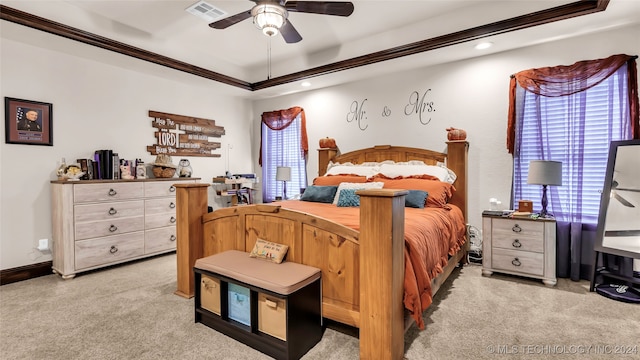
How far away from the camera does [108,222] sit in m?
3.44

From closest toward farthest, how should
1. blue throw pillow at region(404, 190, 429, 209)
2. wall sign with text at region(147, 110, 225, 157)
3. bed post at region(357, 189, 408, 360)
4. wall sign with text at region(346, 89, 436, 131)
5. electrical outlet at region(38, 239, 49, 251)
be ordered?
1. bed post at region(357, 189, 408, 360)
2. blue throw pillow at region(404, 190, 429, 209)
3. electrical outlet at region(38, 239, 49, 251)
4. wall sign with text at region(346, 89, 436, 131)
5. wall sign with text at region(147, 110, 225, 157)

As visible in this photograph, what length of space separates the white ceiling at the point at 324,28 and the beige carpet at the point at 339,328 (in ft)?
7.89

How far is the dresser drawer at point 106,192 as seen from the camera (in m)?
3.21

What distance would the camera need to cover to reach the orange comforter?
1787 millimetres

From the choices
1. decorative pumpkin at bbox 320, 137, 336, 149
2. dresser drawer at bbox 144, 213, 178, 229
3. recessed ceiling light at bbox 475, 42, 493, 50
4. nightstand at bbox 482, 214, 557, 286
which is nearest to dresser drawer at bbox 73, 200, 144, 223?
dresser drawer at bbox 144, 213, 178, 229

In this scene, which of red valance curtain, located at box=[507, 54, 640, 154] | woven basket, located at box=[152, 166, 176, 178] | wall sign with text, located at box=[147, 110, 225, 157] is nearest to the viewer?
red valance curtain, located at box=[507, 54, 640, 154]

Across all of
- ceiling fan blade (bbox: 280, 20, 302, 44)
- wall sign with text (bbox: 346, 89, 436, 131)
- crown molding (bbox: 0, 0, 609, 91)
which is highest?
Answer: crown molding (bbox: 0, 0, 609, 91)

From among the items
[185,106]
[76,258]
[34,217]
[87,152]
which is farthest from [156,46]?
[76,258]

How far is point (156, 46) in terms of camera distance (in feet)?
12.2

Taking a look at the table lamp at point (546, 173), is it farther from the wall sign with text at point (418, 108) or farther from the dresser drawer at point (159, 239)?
the dresser drawer at point (159, 239)

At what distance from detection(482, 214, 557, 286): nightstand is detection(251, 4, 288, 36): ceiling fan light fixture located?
265cm

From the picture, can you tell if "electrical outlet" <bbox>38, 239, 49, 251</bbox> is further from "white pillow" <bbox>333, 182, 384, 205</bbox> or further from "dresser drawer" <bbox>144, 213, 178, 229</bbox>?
"white pillow" <bbox>333, 182, 384, 205</bbox>

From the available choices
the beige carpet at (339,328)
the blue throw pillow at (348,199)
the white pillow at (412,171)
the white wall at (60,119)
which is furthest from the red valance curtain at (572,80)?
the white wall at (60,119)

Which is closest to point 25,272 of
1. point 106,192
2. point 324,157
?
point 106,192
